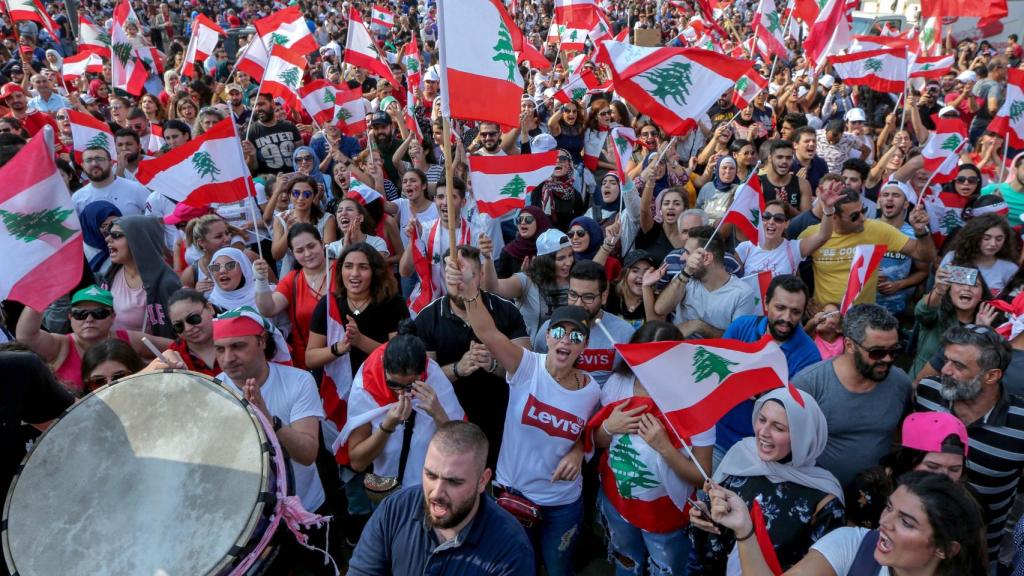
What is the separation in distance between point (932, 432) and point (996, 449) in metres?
0.58

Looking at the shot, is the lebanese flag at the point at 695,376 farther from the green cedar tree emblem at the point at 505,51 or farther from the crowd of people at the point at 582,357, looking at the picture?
the green cedar tree emblem at the point at 505,51

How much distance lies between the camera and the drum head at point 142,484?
2234 mm

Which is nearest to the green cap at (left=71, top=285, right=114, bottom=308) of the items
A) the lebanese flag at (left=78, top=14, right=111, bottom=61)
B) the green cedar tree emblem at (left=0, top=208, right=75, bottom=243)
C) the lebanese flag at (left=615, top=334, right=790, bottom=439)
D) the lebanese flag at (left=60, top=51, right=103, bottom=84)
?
the green cedar tree emblem at (left=0, top=208, right=75, bottom=243)

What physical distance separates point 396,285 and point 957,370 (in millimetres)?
3078

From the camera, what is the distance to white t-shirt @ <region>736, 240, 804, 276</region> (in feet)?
16.0

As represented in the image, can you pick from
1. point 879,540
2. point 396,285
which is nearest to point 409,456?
point 396,285

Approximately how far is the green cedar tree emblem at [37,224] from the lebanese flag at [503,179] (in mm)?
2543

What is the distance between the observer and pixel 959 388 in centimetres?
313

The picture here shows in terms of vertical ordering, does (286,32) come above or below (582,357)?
above

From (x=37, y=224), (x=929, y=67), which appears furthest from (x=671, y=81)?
(x=929, y=67)

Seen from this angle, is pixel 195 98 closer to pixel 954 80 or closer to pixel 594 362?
pixel 594 362

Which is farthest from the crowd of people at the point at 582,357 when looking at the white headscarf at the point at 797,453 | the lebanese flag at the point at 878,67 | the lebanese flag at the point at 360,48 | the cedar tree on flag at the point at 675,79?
the lebanese flag at the point at 360,48

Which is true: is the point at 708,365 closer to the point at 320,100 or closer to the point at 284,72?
the point at 320,100

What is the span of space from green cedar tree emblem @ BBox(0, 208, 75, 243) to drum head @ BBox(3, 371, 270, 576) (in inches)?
39.9
